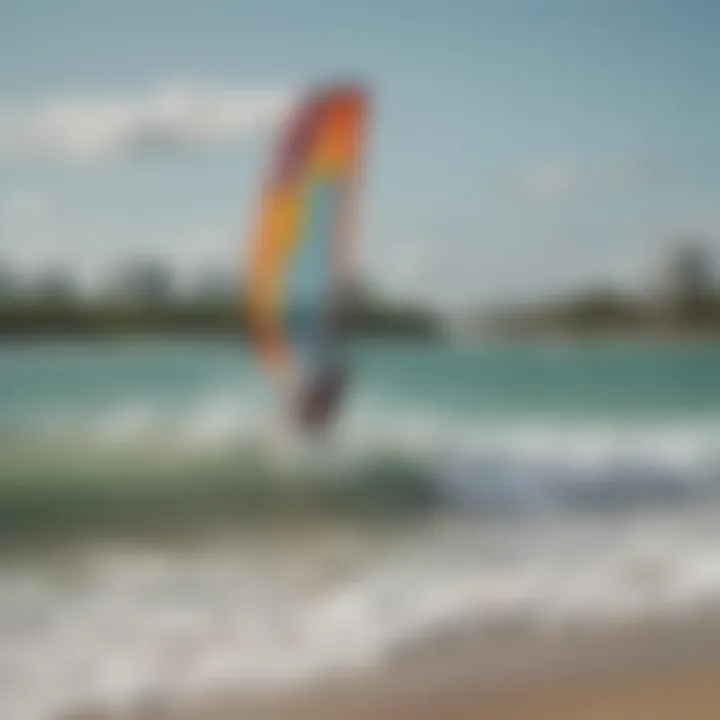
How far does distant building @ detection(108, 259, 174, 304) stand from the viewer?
142 centimetres

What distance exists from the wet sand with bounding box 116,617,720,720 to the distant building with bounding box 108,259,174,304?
43 centimetres

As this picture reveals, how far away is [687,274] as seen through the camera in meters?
1.60

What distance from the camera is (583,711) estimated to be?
1472 millimetres

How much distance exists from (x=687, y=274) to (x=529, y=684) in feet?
1.74

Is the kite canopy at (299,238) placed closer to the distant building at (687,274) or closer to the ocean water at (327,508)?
the ocean water at (327,508)

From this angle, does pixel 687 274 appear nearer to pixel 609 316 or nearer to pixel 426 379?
pixel 609 316

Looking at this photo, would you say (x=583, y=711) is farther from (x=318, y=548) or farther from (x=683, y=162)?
(x=683, y=162)

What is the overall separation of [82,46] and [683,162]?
28.0 inches

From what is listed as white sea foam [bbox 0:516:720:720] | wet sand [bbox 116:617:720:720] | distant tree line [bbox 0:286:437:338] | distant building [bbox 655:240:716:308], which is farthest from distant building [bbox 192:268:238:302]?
distant building [bbox 655:240:716:308]

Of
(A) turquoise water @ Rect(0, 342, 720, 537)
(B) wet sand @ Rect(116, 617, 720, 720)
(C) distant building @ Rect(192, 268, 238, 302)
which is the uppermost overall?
(C) distant building @ Rect(192, 268, 238, 302)

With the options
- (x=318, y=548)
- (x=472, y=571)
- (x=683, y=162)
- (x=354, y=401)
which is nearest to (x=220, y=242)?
(x=354, y=401)

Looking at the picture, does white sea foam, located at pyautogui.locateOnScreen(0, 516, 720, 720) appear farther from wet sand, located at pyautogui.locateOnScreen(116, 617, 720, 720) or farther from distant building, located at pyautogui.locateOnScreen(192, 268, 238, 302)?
distant building, located at pyautogui.locateOnScreen(192, 268, 238, 302)

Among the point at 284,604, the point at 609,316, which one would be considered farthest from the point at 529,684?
the point at 609,316

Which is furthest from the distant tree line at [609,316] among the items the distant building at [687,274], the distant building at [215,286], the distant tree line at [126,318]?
the distant building at [215,286]
